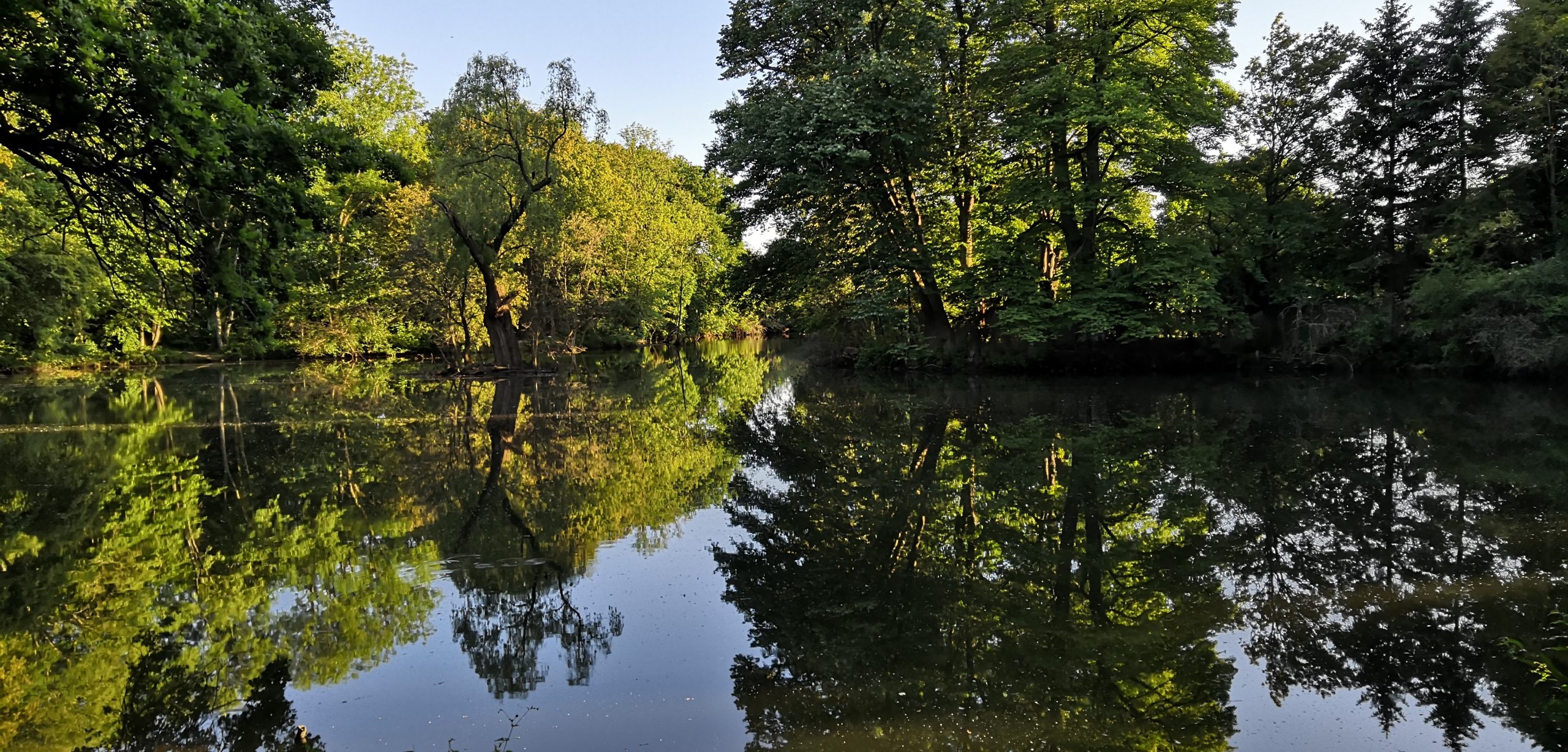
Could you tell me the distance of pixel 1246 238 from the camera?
965 inches

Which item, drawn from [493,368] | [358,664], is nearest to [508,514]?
[358,664]

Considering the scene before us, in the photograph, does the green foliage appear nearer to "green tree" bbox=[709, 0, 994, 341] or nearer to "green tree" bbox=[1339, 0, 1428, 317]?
"green tree" bbox=[1339, 0, 1428, 317]

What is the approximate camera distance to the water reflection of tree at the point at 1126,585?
14.1 ft

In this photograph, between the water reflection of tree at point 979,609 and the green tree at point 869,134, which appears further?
the green tree at point 869,134

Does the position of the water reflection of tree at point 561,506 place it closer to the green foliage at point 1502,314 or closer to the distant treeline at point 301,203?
the distant treeline at point 301,203

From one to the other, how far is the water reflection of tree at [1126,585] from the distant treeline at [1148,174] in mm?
11596

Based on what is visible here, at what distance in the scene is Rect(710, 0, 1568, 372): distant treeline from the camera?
21219mm

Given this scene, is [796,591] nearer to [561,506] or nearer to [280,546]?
[561,506]

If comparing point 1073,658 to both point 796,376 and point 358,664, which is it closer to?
point 358,664

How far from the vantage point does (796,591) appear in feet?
20.5

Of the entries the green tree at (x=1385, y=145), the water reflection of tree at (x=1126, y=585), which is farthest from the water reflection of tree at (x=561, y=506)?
the green tree at (x=1385, y=145)

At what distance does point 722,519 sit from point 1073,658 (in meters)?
4.38

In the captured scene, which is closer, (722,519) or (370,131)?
(722,519)

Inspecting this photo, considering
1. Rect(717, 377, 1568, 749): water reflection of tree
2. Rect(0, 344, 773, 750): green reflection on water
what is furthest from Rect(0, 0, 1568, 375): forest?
Rect(717, 377, 1568, 749): water reflection of tree
